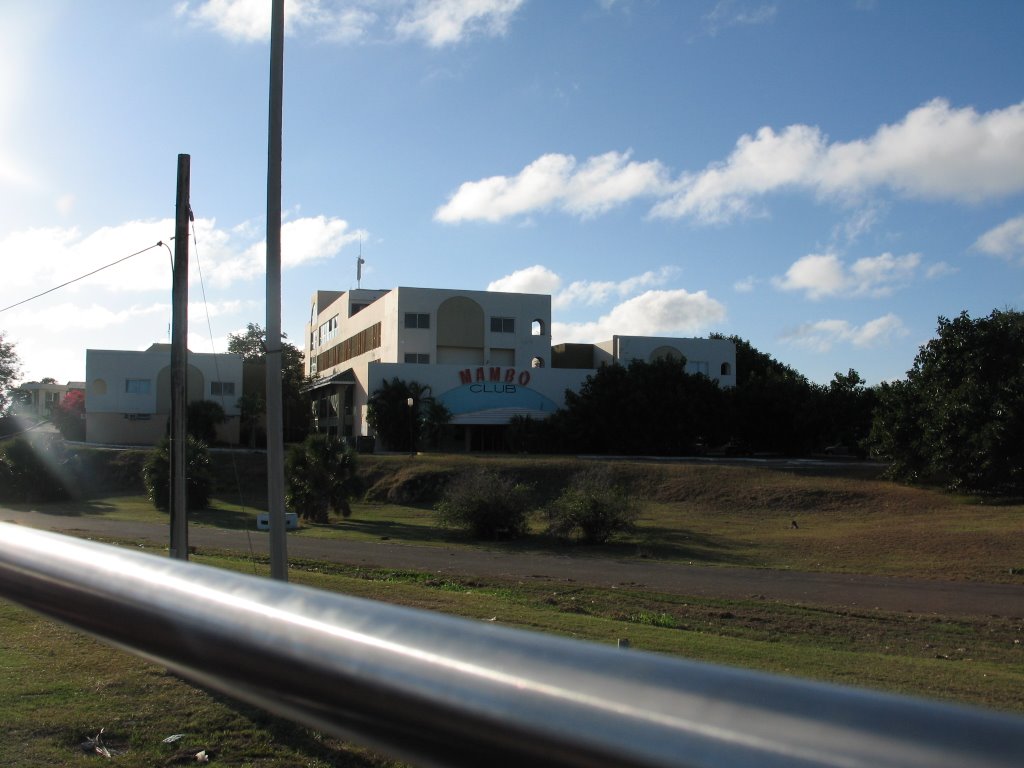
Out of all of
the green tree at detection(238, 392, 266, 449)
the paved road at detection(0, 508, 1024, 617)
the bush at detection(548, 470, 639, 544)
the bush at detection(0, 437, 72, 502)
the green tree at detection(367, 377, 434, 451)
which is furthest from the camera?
the green tree at detection(238, 392, 266, 449)

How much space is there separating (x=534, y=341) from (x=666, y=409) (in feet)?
37.2

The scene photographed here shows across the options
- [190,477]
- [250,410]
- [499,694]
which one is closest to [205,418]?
[250,410]

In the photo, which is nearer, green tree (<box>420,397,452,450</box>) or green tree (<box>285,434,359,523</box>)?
green tree (<box>285,434,359,523</box>)

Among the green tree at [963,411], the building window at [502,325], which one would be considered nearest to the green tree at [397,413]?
the building window at [502,325]

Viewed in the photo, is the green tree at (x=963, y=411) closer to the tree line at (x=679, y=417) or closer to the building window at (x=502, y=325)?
the tree line at (x=679, y=417)

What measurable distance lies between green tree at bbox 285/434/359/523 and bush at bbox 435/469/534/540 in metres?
5.61

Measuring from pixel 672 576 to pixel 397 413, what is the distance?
36233mm

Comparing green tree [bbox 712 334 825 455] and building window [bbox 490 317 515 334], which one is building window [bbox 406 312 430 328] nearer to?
building window [bbox 490 317 515 334]

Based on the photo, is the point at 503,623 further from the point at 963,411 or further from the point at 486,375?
the point at 486,375

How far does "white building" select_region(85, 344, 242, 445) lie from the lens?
64.1 meters

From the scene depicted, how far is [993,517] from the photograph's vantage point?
31047 millimetres

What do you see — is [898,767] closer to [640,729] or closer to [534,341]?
[640,729]

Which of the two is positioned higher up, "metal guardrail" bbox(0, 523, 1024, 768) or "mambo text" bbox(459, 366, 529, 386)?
"mambo text" bbox(459, 366, 529, 386)

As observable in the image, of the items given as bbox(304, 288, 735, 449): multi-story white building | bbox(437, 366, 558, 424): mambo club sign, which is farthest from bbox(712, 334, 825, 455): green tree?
bbox(437, 366, 558, 424): mambo club sign
